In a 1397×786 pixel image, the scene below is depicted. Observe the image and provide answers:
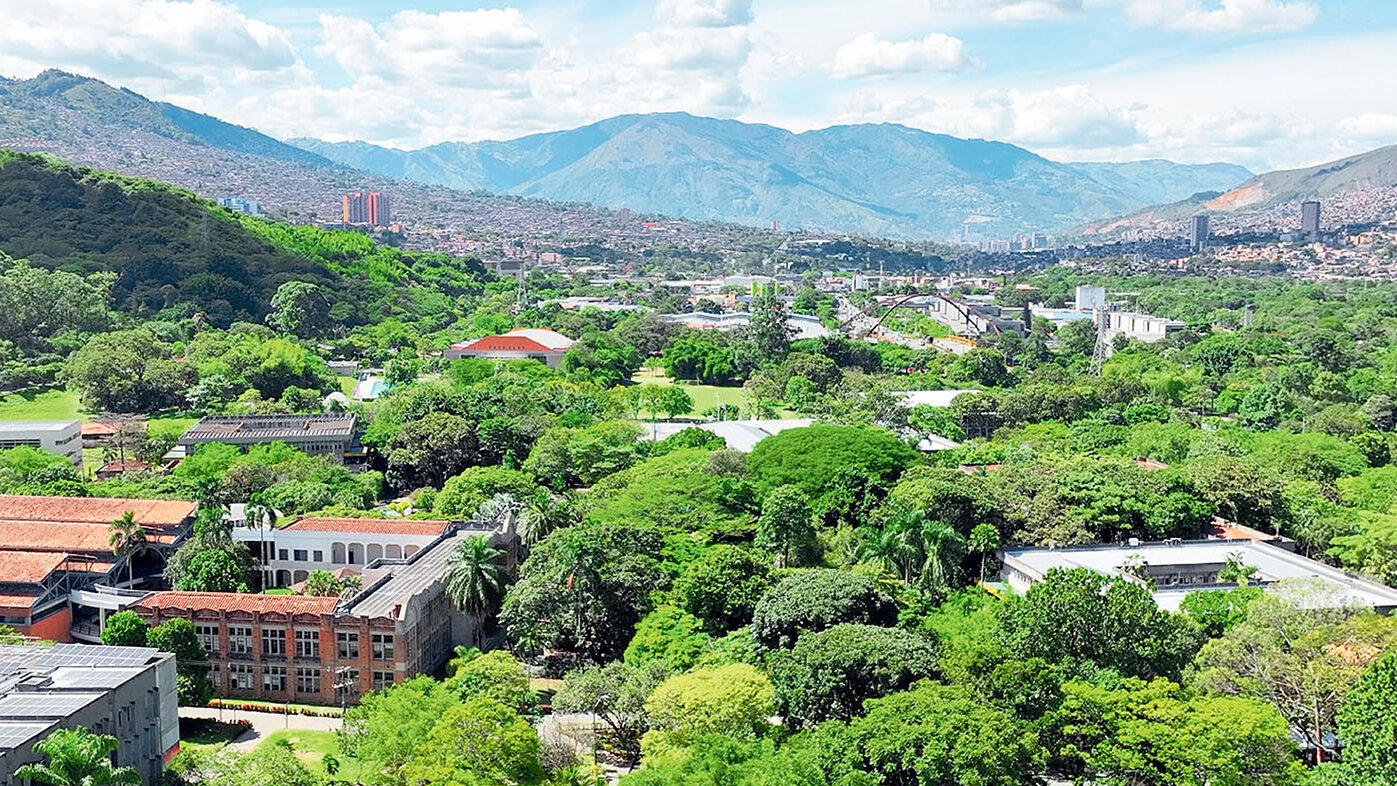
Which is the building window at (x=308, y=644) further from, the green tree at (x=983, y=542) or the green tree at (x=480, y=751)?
the green tree at (x=983, y=542)

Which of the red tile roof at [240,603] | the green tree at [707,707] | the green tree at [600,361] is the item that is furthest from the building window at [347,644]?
the green tree at [600,361]

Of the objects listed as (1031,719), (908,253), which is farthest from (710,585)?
(908,253)

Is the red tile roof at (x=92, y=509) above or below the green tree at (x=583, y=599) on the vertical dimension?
above

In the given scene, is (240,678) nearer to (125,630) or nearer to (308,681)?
(308,681)

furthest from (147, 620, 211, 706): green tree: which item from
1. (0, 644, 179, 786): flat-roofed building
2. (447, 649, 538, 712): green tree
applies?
(447, 649, 538, 712): green tree

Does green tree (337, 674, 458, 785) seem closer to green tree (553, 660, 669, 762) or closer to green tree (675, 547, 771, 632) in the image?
green tree (553, 660, 669, 762)
